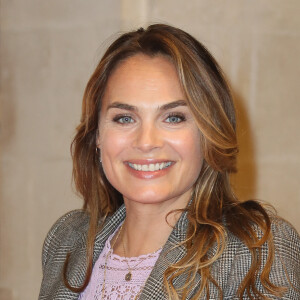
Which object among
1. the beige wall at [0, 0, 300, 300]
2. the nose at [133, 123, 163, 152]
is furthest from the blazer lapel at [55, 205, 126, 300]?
the beige wall at [0, 0, 300, 300]

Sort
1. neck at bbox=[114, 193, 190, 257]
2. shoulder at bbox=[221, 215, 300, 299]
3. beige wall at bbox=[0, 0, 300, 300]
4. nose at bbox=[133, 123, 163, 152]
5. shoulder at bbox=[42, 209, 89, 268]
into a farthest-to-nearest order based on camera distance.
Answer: beige wall at bbox=[0, 0, 300, 300] < shoulder at bbox=[42, 209, 89, 268] < neck at bbox=[114, 193, 190, 257] < nose at bbox=[133, 123, 163, 152] < shoulder at bbox=[221, 215, 300, 299]

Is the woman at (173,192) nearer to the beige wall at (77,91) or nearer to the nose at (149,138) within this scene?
the nose at (149,138)

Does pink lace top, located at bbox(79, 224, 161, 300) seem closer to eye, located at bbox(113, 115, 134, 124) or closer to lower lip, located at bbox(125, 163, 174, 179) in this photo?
lower lip, located at bbox(125, 163, 174, 179)

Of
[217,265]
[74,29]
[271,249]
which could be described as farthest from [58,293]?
[74,29]

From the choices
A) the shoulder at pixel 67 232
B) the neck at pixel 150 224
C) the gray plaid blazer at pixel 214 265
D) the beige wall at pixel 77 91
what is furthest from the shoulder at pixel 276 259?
the beige wall at pixel 77 91

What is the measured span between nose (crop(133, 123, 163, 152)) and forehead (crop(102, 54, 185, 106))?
0.07 metres

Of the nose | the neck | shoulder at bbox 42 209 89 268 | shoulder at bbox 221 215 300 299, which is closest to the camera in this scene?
shoulder at bbox 221 215 300 299

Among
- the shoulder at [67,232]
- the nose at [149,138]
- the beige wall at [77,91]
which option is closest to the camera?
the nose at [149,138]

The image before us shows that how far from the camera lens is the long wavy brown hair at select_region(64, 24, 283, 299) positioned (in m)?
1.67

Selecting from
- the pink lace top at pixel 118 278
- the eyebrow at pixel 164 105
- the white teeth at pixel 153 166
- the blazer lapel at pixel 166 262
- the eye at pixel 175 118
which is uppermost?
the eyebrow at pixel 164 105

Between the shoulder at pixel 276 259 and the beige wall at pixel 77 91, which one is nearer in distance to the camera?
the shoulder at pixel 276 259

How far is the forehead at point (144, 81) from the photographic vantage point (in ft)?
5.81

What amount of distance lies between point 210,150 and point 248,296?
387 mm

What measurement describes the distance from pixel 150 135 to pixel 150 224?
284mm
